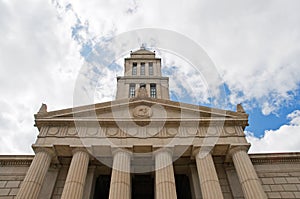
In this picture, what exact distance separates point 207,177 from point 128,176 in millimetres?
5686

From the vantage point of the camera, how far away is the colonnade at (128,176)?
1572 cm

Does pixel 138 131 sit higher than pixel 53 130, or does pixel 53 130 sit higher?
pixel 53 130

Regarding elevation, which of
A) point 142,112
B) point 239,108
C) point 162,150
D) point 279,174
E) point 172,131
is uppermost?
point 239,108

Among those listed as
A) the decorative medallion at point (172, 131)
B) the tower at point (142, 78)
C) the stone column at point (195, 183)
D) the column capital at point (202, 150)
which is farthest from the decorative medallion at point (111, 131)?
the tower at point (142, 78)

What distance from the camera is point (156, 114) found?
20891 millimetres

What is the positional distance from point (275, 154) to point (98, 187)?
54.9 feet

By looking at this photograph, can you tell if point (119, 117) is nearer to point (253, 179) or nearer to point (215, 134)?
point (215, 134)

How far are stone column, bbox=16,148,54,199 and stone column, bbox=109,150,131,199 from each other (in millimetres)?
4973

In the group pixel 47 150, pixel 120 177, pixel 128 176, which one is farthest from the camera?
pixel 47 150

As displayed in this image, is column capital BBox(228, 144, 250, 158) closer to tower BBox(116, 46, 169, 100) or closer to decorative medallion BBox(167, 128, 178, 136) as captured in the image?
decorative medallion BBox(167, 128, 178, 136)

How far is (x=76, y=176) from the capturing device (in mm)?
16750

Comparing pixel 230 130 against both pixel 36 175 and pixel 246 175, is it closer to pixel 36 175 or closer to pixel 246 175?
pixel 246 175

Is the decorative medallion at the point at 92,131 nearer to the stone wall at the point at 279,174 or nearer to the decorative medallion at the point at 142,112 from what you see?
the decorative medallion at the point at 142,112

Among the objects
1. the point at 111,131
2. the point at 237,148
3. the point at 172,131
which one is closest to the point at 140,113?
the point at 111,131
